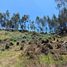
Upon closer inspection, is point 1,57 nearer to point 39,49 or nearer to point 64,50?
point 39,49

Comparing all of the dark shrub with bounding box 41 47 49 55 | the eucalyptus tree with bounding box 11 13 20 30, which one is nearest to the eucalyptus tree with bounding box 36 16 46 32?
the eucalyptus tree with bounding box 11 13 20 30

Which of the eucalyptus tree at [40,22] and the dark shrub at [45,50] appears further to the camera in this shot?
the eucalyptus tree at [40,22]

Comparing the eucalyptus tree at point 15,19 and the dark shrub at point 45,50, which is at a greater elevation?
the eucalyptus tree at point 15,19

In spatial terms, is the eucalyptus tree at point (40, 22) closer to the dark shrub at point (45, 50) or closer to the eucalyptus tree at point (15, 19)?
the eucalyptus tree at point (15, 19)

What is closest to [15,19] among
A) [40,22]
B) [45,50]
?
[40,22]

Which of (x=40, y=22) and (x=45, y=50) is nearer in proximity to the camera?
(x=45, y=50)

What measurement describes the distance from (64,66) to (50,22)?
180 feet

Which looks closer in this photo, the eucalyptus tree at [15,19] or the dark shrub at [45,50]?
the dark shrub at [45,50]

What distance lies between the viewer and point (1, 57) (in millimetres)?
19281

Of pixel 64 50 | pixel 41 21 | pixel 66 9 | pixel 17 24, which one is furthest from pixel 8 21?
pixel 64 50

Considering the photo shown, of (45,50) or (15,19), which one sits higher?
(15,19)

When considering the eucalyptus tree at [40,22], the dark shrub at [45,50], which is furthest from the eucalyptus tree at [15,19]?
the dark shrub at [45,50]

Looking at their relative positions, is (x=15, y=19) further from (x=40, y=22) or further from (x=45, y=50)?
(x=45, y=50)

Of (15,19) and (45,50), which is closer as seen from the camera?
(45,50)
